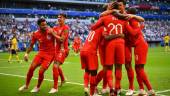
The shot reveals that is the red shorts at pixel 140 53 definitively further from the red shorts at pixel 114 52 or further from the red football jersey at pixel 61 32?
the red football jersey at pixel 61 32

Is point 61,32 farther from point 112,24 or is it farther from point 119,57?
point 119,57

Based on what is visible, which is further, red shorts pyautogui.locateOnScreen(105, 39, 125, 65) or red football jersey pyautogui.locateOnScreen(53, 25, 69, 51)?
red football jersey pyautogui.locateOnScreen(53, 25, 69, 51)

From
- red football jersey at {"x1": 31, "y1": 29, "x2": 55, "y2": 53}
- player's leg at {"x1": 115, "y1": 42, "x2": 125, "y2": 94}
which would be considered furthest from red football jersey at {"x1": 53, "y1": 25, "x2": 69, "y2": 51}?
player's leg at {"x1": 115, "y1": 42, "x2": 125, "y2": 94}

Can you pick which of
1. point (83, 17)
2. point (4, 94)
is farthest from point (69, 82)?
point (83, 17)

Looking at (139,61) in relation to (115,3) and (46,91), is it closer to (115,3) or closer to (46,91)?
(115,3)

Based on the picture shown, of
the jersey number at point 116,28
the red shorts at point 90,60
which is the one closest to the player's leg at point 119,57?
the jersey number at point 116,28

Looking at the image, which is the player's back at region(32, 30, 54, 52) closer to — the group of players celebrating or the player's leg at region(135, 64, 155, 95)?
the group of players celebrating

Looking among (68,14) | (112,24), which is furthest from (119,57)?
(68,14)

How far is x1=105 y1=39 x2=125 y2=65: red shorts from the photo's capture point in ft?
30.1

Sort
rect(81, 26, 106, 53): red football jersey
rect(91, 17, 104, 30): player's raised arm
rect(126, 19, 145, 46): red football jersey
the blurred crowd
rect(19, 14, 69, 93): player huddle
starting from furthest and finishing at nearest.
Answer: the blurred crowd
rect(19, 14, 69, 93): player huddle
rect(126, 19, 145, 46): red football jersey
rect(81, 26, 106, 53): red football jersey
rect(91, 17, 104, 30): player's raised arm

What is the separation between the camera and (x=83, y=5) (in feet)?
220

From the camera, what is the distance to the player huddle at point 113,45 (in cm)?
921

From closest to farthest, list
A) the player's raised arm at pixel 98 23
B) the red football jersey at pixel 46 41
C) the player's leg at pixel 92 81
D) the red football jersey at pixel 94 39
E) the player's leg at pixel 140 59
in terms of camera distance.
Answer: the player's raised arm at pixel 98 23 < the player's leg at pixel 92 81 < the red football jersey at pixel 94 39 < the player's leg at pixel 140 59 < the red football jersey at pixel 46 41

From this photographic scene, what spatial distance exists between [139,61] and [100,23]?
1624 mm
